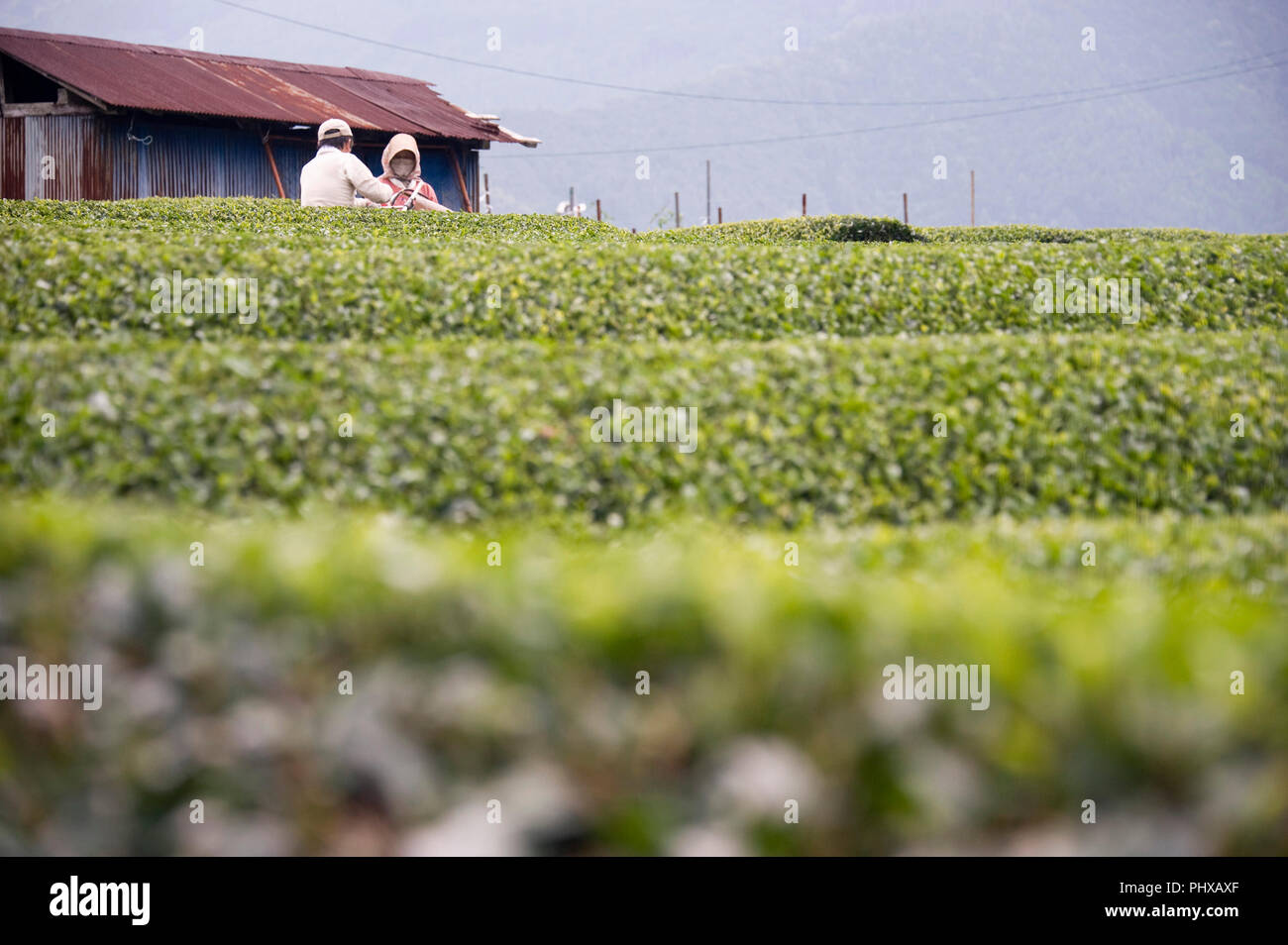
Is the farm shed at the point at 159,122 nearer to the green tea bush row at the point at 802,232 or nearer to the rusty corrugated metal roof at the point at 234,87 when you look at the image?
the rusty corrugated metal roof at the point at 234,87

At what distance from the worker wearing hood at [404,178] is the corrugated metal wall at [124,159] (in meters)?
8.52

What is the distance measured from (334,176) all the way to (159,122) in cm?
1029

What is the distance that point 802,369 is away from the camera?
319 inches

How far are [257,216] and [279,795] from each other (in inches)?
602

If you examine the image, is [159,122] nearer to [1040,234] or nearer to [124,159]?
[124,159]

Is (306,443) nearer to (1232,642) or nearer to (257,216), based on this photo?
(1232,642)

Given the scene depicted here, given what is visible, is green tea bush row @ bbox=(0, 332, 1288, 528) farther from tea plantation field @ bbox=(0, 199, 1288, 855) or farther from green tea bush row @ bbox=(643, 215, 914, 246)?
green tea bush row @ bbox=(643, 215, 914, 246)

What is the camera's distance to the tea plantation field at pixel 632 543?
100.0 inches

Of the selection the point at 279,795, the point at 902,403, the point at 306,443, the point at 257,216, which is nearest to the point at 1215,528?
the point at 902,403

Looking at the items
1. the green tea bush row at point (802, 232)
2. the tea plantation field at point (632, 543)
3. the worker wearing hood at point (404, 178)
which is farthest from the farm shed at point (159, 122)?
the tea plantation field at point (632, 543)

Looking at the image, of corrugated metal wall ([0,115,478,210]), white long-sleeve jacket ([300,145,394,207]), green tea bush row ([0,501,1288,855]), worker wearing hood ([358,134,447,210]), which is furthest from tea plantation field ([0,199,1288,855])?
corrugated metal wall ([0,115,478,210])

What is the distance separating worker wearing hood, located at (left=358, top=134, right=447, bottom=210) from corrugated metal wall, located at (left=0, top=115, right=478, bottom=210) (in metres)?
8.52

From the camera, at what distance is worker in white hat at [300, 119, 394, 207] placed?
18.0m
